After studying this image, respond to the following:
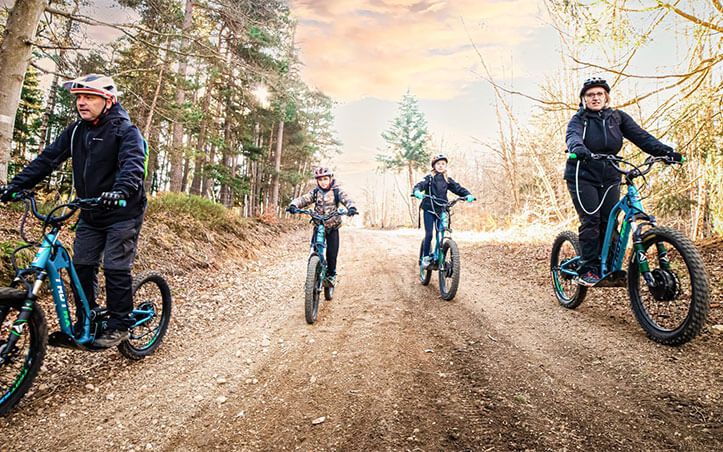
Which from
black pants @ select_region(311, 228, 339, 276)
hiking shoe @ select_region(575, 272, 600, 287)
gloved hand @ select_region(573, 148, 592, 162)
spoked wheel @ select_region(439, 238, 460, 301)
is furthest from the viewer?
black pants @ select_region(311, 228, 339, 276)

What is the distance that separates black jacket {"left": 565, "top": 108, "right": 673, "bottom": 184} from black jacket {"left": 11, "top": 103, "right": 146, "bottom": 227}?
460 centimetres

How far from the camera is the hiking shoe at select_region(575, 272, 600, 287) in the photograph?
384 cm

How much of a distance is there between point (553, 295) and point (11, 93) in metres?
9.72

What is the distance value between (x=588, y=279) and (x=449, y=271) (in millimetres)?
1885

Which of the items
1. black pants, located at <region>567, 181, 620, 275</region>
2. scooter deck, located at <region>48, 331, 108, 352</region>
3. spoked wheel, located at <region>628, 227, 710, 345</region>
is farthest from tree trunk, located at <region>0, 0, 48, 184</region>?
spoked wheel, located at <region>628, 227, 710, 345</region>

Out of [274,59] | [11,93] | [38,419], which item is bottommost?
[38,419]

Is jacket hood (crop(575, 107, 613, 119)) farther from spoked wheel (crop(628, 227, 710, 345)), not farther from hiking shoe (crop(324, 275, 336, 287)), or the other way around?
hiking shoe (crop(324, 275, 336, 287))

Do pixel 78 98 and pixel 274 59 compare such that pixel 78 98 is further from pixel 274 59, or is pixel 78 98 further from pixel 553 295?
pixel 274 59

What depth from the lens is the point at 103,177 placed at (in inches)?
118

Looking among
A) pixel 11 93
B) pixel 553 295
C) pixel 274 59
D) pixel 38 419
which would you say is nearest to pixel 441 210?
pixel 553 295

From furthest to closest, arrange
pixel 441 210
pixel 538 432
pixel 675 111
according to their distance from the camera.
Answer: pixel 441 210, pixel 675 111, pixel 538 432

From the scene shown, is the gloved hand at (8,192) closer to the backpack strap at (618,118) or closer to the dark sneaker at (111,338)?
the dark sneaker at (111,338)

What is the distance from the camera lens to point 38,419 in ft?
7.63

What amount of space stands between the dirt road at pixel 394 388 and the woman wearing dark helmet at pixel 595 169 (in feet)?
2.80
